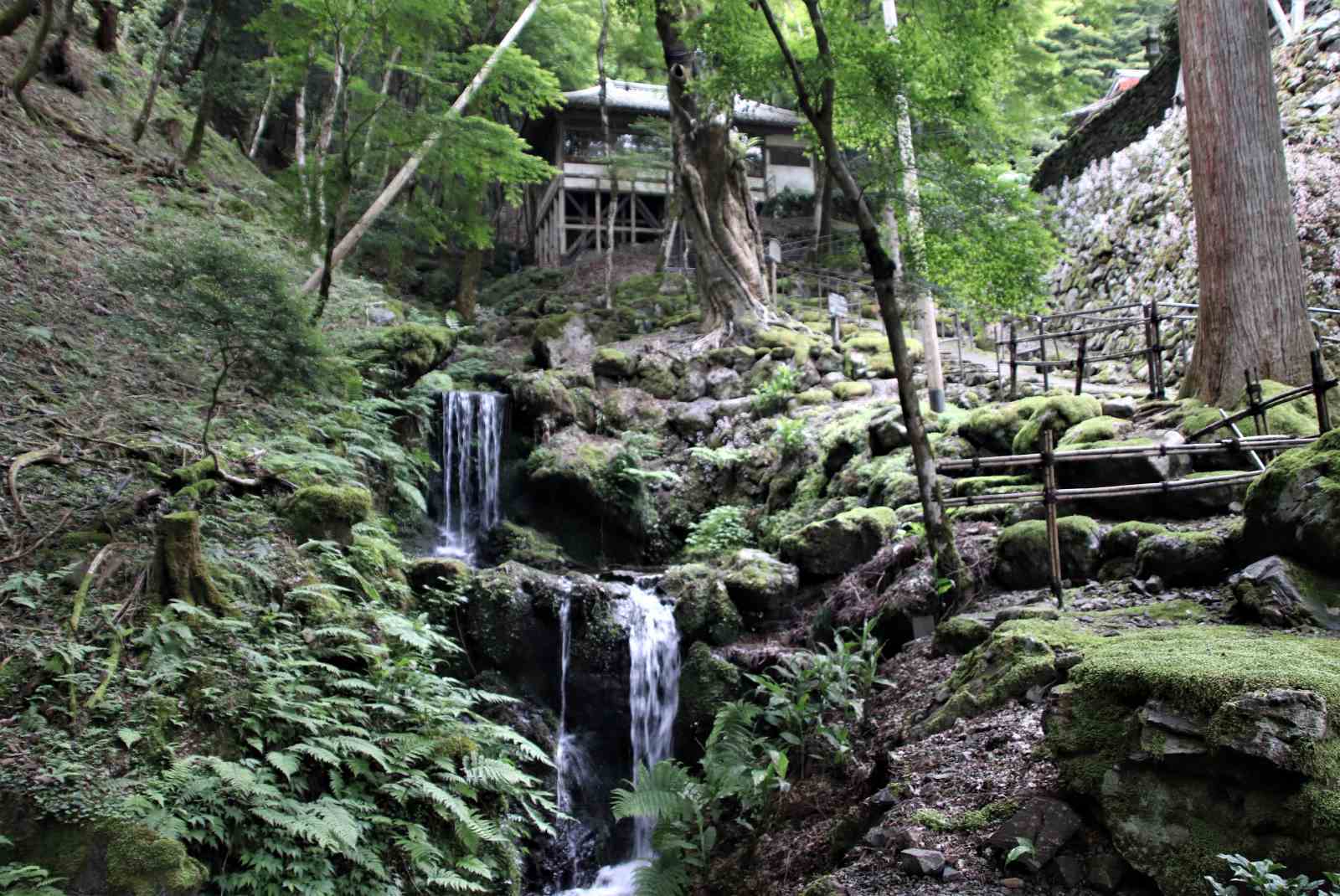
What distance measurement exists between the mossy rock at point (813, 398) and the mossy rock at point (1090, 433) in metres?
5.75

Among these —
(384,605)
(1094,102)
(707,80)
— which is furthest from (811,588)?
(1094,102)

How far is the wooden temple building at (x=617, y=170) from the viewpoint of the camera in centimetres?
2597

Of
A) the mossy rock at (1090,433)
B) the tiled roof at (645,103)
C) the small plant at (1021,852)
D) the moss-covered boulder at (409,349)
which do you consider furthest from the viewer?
the tiled roof at (645,103)

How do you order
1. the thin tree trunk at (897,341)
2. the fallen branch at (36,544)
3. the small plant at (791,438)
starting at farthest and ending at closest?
the small plant at (791,438) → the thin tree trunk at (897,341) → the fallen branch at (36,544)

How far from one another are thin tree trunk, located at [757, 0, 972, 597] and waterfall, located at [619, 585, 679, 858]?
12.1ft

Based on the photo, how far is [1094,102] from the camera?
2634 centimetres

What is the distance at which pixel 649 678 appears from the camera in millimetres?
9602

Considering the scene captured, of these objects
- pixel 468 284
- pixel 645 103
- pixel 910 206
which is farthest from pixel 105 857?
pixel 645 103

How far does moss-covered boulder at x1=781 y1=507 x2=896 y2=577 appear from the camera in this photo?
9.29m

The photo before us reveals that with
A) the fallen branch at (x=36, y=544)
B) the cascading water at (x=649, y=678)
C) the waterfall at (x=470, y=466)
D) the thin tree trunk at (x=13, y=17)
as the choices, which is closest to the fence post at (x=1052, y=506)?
the cascading water at (x=649, y=678)

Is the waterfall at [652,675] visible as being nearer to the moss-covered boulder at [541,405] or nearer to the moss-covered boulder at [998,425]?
the moss-covered boulder at [998,425]

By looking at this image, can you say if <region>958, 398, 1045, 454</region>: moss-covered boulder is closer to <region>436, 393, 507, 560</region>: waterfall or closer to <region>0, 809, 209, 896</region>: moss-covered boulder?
<region>436, 393, 507, 560</region>: waterfall

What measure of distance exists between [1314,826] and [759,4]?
709 cm

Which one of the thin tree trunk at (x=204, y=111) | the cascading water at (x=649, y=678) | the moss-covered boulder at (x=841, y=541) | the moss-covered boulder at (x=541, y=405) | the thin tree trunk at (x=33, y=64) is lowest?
the cascading water at (x=649, y=678)
